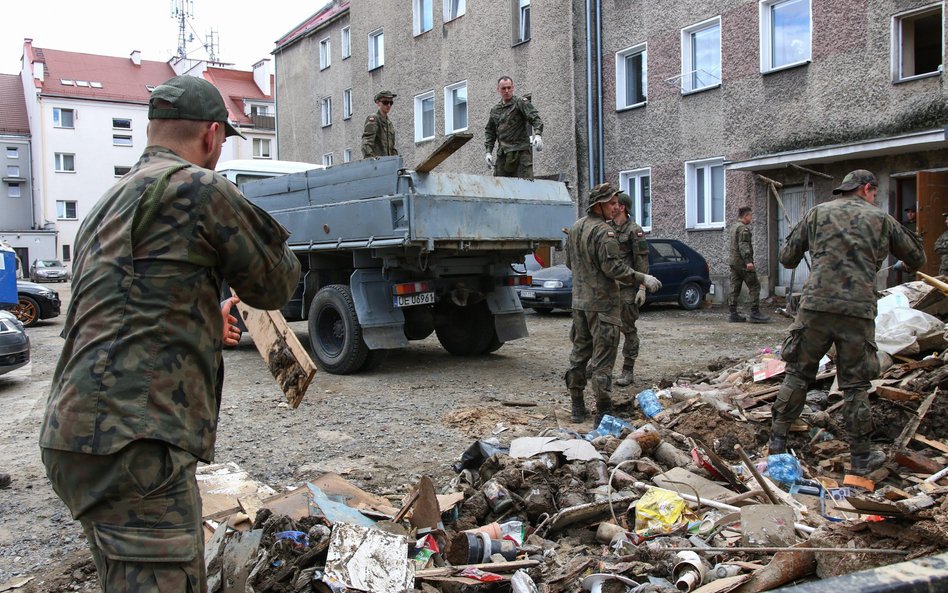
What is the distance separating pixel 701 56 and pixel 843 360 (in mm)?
13751

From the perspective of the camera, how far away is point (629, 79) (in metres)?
18.9

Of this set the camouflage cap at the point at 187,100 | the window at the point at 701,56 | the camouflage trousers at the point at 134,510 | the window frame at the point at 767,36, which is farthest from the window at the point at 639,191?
the camouflage trousers at the point at 134,510

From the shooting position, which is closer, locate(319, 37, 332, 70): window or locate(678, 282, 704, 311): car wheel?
locate(678, 282, 704, 311): car wheel

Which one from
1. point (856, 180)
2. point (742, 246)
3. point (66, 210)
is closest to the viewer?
point (856, 180)

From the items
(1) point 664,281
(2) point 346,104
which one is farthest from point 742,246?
(2) point 346,104

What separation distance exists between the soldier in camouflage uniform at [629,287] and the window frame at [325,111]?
23.2m

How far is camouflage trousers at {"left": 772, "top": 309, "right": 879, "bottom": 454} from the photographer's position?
4918mm

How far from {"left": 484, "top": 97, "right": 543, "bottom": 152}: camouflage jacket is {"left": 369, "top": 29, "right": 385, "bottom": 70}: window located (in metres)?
17.8

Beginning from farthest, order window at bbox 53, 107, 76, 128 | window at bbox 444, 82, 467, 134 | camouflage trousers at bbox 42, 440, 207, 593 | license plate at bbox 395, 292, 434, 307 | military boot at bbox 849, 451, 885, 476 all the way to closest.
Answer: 1. window at bbox 53, 107, 76, 128
2. window at bbox 444, 82, 467, 134
3. license plate at bbox 395, 292, 434, 307
4. military boot at bbox 849, 451, 885, 476
5. camouflage trousers at bbox 42, 440, 207, 593

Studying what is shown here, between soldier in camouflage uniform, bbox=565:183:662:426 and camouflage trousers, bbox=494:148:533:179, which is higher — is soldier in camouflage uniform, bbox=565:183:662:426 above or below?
below

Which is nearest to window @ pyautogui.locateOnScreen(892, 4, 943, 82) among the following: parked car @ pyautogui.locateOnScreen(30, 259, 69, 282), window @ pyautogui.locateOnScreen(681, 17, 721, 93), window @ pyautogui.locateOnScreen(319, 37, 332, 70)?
window @ pyautogui.locateOnScreen(681, 17, 721, 93)

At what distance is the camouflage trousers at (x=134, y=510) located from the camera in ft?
6.37

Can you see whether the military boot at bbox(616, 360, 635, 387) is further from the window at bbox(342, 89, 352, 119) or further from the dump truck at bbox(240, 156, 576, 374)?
the window at bbox(342, 89, 352, 119)

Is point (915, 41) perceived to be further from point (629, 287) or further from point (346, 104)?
point (346, 104)
